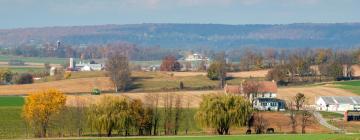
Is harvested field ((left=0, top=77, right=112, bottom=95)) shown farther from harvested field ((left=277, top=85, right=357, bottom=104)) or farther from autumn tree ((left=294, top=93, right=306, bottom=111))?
autumn tree ((left=294, top=93, right=306, bottom=111))

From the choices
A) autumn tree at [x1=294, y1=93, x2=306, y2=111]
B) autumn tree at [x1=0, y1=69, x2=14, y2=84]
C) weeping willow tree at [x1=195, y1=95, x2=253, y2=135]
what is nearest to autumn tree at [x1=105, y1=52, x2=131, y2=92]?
autumn tree at [x1=0, y1=69, x2=14, y2=84]

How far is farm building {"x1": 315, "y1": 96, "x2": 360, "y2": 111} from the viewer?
373ft

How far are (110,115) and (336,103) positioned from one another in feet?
155

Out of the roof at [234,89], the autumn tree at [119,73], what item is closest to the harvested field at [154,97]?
the roof at [234,89]

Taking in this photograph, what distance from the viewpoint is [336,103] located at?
11556cm

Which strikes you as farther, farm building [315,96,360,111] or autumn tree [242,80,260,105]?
autumn tree [242,80,260,105]

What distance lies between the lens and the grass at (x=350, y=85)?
427ft

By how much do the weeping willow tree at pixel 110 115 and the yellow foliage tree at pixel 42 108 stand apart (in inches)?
155

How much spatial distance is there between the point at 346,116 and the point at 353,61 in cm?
7208

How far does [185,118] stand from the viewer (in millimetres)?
90438

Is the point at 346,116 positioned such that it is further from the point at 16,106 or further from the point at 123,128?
the point at 16,106

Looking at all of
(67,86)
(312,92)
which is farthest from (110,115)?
(67,86)


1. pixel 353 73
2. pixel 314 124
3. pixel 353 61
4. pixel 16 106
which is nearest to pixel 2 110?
pixel 16 106

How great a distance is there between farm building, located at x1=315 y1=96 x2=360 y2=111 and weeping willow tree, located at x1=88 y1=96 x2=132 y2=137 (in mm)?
42269
